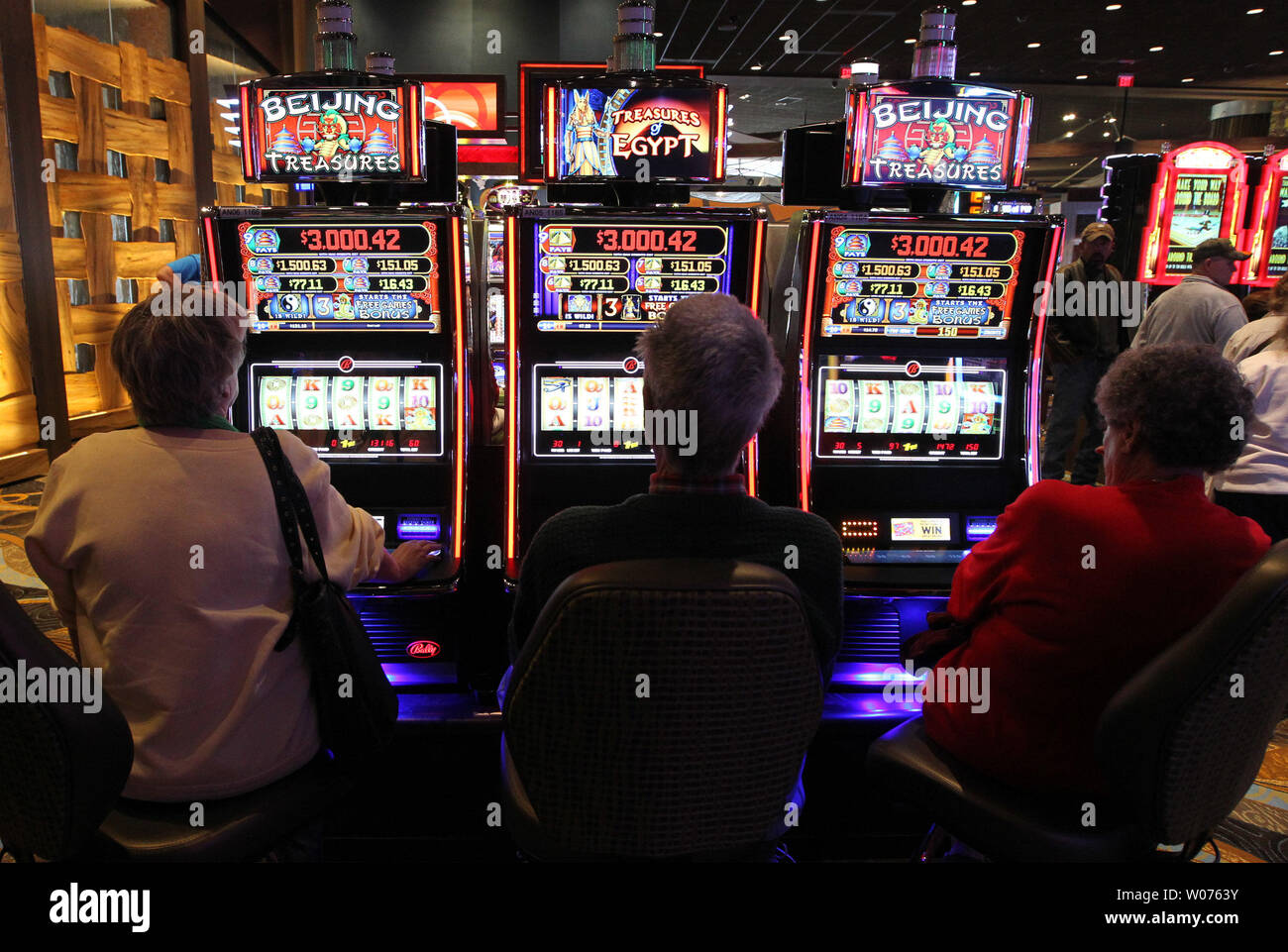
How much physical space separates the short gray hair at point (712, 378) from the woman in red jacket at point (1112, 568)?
698 millimetres

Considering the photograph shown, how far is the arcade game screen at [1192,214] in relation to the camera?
8.62 meters

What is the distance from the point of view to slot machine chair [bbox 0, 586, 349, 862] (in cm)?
159

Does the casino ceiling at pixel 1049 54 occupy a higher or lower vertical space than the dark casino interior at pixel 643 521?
higher

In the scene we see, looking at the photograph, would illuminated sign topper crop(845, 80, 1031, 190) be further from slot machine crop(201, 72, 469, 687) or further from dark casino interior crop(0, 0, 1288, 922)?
slot machine crop(201, 72, 469, 687)

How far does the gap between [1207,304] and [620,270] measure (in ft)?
13.8

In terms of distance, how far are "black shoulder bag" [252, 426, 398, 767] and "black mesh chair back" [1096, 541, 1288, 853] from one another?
1518 mm

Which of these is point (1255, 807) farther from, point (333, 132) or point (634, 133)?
point (333, 132)

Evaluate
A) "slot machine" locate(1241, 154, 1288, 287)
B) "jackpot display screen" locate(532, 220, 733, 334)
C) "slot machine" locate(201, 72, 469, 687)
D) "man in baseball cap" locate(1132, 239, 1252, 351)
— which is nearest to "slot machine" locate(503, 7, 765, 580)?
"jackpot display screen" locate(532, 220, 733, 334)

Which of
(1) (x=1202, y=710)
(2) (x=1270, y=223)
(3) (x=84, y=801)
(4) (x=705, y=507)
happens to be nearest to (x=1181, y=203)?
(2) (x=1270, y=223)

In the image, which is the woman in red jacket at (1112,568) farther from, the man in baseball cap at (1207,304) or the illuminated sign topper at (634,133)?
the man in baseball cap at (1207,304)

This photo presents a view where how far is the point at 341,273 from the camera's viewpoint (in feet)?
10.2

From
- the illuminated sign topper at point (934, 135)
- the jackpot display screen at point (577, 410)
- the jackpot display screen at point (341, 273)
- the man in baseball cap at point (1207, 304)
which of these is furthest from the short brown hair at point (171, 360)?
the man in baseball cap at point (1207, 304)
